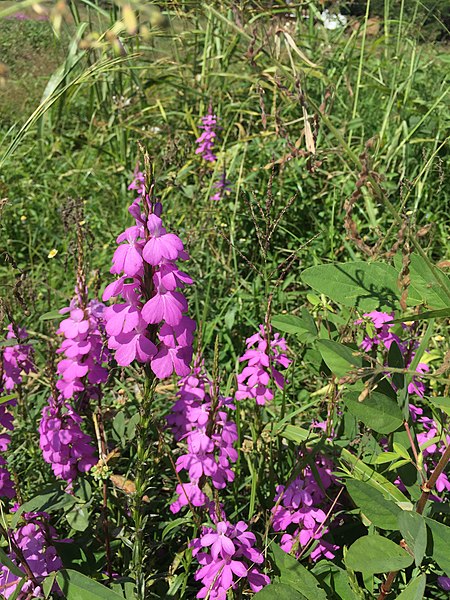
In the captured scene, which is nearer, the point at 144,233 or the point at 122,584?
the point at 144,233

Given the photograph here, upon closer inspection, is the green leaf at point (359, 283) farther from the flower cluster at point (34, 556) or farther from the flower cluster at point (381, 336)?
the flower cluster at point (34, 556)

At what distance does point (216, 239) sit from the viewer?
109 inches

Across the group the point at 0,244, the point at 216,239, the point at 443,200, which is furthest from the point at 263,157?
the point at 0,244

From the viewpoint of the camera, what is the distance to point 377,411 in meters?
0.96

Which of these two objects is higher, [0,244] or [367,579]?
[367,579]

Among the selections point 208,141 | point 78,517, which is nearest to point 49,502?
point 78,517

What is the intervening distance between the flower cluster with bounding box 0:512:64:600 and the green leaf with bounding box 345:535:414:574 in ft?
1.86

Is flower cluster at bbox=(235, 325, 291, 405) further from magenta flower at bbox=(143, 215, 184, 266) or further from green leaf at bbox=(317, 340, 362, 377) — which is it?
magenta flower at bbox=(143, 215, 184, 266)

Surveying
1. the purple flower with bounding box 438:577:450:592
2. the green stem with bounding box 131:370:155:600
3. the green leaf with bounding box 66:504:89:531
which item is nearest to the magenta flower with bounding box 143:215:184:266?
the green stem with bounding box 131:370:155:600

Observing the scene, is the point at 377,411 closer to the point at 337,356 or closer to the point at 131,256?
the point at 337,356

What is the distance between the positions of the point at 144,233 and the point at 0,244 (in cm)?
224

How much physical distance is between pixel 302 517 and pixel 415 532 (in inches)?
17.5

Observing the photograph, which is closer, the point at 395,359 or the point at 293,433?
the point at 395,359

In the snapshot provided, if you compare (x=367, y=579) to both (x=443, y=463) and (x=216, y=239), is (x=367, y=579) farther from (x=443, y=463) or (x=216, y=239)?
(x=216, y=239)
